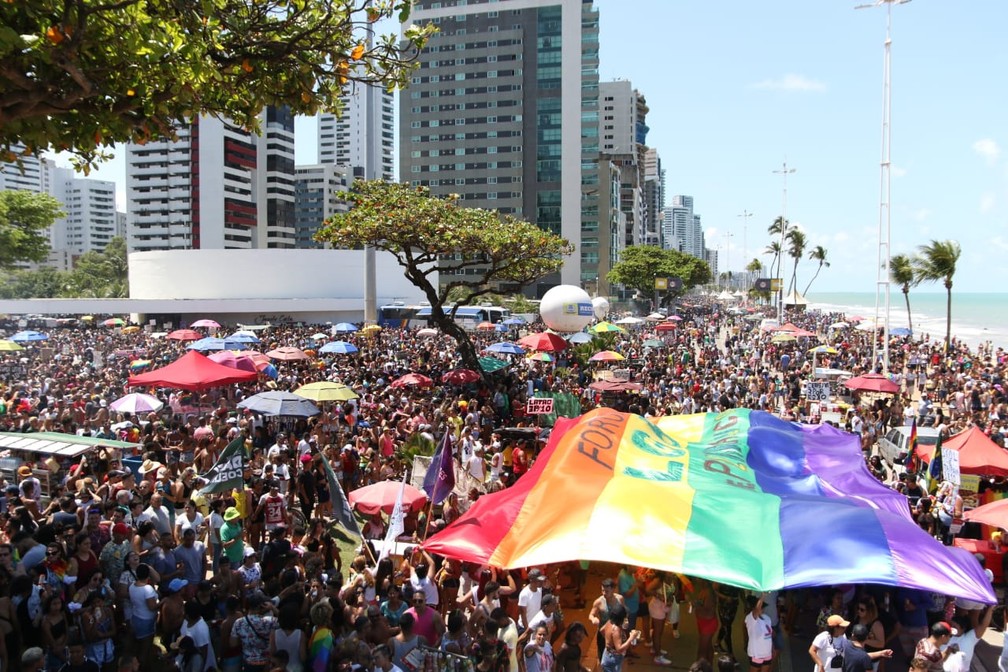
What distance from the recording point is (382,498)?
10.1 metres

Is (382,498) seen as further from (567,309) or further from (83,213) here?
(83,213)

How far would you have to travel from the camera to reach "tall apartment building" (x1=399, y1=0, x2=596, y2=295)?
99.6 m

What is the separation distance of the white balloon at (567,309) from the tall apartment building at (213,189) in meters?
74.9

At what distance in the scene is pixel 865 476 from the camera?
1055 cm

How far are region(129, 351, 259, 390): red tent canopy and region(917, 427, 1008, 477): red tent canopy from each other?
14.1 m

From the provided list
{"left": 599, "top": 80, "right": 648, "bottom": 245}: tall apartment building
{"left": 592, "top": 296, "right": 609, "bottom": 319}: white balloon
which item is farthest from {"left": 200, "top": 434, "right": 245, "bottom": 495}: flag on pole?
{"left": 599, "top": 80, "right": 648, "bottom": 245}: tall apartment building

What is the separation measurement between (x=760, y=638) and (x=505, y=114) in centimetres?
9934

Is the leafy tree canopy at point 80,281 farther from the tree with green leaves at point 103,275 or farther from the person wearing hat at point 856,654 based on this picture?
the person wearing hat at point 856,654

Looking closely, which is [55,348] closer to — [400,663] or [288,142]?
[400,663]

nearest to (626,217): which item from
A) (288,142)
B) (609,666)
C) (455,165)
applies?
(455,165)

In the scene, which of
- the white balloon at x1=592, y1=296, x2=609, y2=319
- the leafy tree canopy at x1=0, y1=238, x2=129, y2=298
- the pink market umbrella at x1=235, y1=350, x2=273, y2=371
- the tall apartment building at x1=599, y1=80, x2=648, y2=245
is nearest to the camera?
the pink market umbrella at x1=235, y1=350, x2=273, y2=371

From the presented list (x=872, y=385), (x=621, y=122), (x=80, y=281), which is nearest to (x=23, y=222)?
(x=872, y=385)

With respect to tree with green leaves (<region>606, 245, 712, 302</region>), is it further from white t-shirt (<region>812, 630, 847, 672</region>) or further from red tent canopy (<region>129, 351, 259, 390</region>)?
white t-shirt (<region>812, 630, 847, 672</region>)

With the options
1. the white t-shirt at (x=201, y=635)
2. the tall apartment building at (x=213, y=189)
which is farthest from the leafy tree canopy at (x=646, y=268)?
the white t-shirt at (x=201, y=635)
